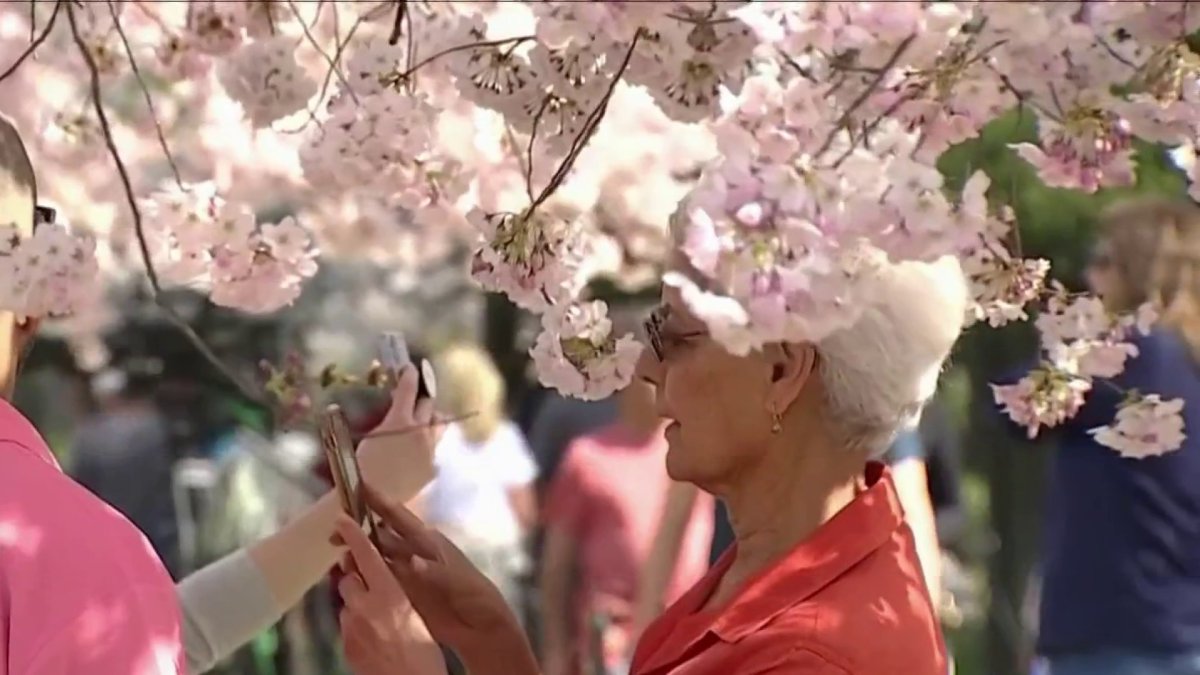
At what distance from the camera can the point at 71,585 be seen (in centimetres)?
135

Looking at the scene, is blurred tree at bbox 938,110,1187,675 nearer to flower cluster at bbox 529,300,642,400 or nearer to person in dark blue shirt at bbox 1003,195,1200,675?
person in dark blue shirt at bbox 1003,195,1200,675

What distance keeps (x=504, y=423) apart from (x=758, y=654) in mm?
2771

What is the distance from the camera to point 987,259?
1.65 metres

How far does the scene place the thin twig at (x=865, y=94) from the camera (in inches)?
49.2

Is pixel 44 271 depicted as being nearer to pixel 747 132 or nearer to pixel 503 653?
pixel 503 653

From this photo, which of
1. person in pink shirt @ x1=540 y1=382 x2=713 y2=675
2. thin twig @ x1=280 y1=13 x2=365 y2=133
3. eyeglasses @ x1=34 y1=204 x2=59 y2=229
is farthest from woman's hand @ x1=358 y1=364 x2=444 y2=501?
person in pink shirt @ x1=540 y1=382 x2=713 y2=675

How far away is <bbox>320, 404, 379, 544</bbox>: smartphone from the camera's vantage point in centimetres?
163

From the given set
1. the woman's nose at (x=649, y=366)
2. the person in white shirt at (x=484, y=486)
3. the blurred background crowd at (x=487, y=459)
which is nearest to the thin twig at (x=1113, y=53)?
the woman's nose at (x=649, y=366)

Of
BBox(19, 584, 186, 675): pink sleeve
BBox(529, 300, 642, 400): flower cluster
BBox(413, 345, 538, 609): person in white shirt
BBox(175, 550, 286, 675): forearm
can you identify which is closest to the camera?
BBox(19, 584, 186, 675): pink sleeve

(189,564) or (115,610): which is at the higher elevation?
(115,610)

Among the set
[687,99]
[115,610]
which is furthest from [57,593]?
[687,99]

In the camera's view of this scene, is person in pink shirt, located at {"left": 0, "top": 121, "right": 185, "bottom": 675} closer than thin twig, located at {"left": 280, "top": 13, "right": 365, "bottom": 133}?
Yes

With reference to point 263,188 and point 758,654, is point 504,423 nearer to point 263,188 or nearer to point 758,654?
point 263,188

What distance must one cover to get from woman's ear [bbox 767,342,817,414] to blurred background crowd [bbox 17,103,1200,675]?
65.9 inches
